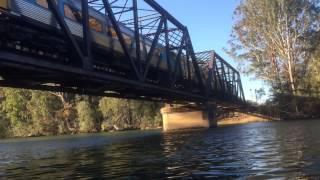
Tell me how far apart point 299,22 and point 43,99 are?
55006 millimetres

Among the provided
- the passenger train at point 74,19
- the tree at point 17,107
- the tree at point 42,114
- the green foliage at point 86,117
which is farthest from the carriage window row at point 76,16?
the tree at point 17,107

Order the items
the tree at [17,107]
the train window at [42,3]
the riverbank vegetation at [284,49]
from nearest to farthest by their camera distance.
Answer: the train window at [42,3] < the riverbank vegetation at [284,49] < the tree at [17,107]

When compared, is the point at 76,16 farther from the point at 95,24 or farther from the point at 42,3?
the point at 42,3

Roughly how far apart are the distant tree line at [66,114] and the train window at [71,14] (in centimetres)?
6874

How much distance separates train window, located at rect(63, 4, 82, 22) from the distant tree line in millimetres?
68737

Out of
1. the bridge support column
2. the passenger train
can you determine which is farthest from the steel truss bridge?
the bridge support column

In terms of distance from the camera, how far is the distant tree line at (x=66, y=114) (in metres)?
98.7

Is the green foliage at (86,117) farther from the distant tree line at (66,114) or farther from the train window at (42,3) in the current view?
the train window at (42,3)

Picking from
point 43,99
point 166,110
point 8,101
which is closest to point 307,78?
point 166,110

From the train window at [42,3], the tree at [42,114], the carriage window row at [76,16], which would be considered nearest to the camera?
the train window at [42,3]

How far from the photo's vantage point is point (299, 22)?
85812mm

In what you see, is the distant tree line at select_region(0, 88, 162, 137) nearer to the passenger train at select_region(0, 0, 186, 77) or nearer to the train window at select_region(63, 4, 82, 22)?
the passenger train at select_region(0, 0, 186, 77)

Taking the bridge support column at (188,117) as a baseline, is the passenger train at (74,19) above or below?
above

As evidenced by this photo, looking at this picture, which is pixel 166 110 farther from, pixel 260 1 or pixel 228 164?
pixel 228 164
